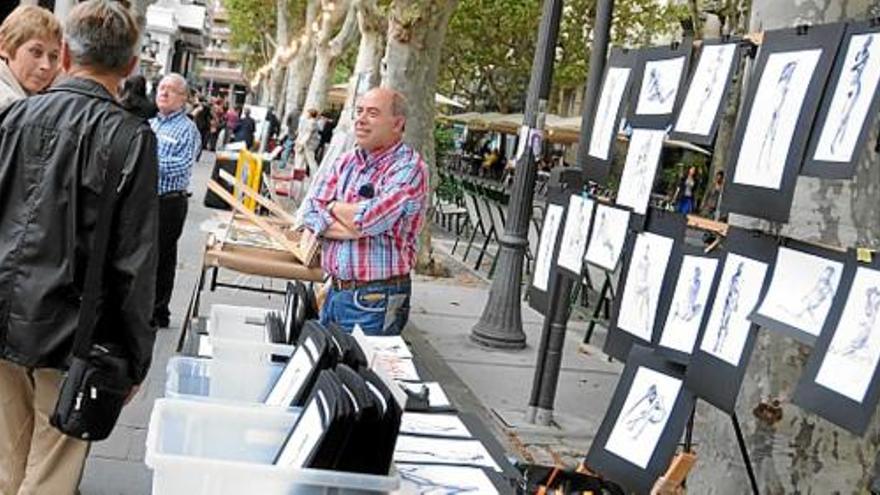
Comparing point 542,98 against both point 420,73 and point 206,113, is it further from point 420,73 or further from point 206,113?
point 206,113

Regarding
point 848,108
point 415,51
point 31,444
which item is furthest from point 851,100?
point 415,51

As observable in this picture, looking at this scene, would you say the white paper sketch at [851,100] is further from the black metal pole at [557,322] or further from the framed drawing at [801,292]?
the black metal pole at [557,322]

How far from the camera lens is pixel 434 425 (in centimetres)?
328

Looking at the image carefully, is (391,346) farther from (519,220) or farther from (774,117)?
(519,220)

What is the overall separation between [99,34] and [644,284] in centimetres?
194

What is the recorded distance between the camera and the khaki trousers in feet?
10.8

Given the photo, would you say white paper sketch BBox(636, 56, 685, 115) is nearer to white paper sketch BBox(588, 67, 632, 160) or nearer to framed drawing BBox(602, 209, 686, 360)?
white paper sketch BBox(588, 67, 632, 160)

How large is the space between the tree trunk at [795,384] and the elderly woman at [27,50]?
2.67m

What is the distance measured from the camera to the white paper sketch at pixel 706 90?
3.42 meters

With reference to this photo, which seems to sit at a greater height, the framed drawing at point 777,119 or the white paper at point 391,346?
the framed drawing at point 777,119

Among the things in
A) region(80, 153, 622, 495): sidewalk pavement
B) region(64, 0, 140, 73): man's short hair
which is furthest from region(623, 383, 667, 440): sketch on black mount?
region(80, 153, 622, 495): sidewalk pavement

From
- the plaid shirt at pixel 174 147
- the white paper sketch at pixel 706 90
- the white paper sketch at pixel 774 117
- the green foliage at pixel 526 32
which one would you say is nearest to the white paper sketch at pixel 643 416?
the white paper sketch at pixel 774 117

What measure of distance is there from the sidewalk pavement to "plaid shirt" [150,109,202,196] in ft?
3.65

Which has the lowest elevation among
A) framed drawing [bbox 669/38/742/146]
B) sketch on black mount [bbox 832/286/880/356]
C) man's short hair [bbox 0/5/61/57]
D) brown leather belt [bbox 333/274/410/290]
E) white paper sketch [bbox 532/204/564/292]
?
brown leather belt [bbox 333/274/410/290]
